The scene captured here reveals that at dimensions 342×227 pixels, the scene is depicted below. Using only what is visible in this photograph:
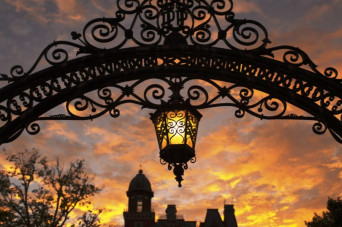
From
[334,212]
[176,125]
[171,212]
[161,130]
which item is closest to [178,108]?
[176,125]

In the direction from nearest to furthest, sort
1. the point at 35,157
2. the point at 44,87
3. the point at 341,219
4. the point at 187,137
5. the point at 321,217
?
1. the point at 187,137
2. the point at 44,87
3. the point at 35,157
4. the point at 341,219
5. the point at 321,217

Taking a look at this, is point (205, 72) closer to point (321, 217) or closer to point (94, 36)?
point (94, 36)

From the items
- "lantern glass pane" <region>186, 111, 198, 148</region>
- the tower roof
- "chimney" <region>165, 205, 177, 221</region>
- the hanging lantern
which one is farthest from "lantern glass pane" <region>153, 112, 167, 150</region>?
the tower roof

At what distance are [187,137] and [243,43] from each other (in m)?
1.56

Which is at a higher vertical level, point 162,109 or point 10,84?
point 10,84

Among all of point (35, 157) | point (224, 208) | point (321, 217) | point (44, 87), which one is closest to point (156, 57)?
point (44, 87)

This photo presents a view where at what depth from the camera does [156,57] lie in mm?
5715

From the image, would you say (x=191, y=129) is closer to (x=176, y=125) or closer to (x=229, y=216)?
(x=176, y=125)

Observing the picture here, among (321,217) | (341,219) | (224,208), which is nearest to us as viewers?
(341,219)

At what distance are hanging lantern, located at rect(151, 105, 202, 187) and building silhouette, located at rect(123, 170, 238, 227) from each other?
1676 inches

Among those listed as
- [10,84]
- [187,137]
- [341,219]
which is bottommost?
[187,137]

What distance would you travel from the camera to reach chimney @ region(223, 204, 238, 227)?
153 ft

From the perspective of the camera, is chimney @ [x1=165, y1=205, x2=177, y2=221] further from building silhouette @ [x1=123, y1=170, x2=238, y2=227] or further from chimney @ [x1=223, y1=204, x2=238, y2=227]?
chimney @ [x1=223, y1=204, x2=238, y2=227]

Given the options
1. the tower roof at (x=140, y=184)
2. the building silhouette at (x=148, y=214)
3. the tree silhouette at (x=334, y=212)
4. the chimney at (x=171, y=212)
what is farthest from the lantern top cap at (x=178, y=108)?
the tower roof at (x=140, y=184)
